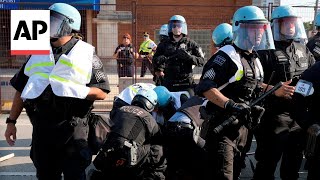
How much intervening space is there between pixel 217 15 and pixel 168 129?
11001 millimetres

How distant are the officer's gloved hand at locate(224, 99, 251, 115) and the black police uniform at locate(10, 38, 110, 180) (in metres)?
1.08

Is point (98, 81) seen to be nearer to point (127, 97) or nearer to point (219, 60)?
point (219, 60)

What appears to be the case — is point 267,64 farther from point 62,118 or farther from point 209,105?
point 62,118

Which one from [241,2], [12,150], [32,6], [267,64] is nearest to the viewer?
[267,64]

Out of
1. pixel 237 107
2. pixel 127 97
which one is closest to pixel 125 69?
pixel 127 97

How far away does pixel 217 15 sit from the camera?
570 inches

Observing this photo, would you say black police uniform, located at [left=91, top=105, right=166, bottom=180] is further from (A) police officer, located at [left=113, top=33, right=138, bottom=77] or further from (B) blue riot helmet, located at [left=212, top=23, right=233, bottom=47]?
(A) police officer, located at [left=113, top=33, right=138, bottom=77]

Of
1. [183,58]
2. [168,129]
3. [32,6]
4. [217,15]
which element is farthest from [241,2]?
[168,129]

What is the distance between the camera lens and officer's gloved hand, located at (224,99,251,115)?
3.42 m

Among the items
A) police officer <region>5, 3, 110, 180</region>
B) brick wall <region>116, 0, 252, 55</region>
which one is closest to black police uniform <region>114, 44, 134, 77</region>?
brick wall <region>116, 0, 252, 55</region>

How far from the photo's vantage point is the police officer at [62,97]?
10.6 feet

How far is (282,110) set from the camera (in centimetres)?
436

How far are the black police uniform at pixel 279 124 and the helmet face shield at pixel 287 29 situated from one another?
0.07m

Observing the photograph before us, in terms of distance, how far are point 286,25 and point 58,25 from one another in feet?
7.96
